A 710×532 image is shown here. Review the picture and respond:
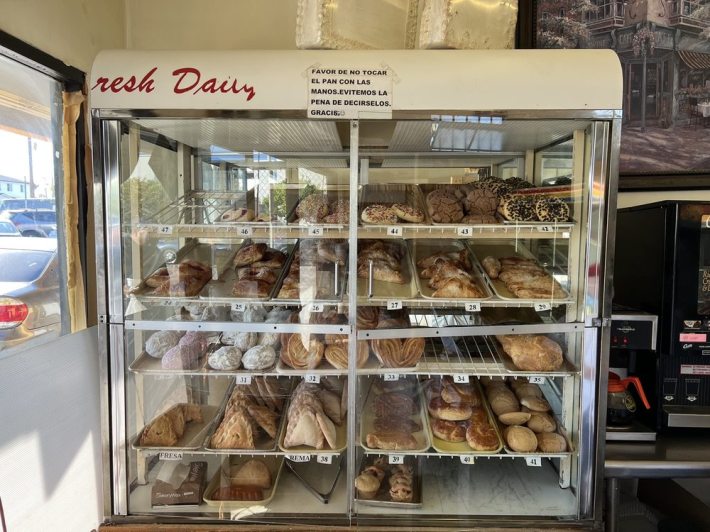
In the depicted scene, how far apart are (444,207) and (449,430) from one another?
89cm

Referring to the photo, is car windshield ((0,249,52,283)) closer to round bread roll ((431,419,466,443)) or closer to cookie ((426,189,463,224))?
cookie ((426,189,463,224))

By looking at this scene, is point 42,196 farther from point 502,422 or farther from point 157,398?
point 502,422

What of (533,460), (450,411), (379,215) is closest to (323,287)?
(379,215)

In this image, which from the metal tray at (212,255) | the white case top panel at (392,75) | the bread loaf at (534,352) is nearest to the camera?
the white case top panel at (392,75)

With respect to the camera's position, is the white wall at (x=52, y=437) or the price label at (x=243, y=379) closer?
the white wall at (x=52, y=437)

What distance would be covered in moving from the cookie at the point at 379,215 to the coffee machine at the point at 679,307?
100cm

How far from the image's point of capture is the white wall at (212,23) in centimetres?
236

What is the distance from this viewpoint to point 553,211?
1715 mm

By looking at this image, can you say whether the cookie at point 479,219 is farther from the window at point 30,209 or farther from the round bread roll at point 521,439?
the window at point 30,209

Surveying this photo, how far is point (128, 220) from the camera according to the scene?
1.73 metres

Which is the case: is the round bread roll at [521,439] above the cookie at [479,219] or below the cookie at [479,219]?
below

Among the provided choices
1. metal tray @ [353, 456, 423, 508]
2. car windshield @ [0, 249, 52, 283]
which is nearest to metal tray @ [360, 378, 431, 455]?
metal tray @ [353, 456, 423, 508]

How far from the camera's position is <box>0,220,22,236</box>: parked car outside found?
5.37 ft

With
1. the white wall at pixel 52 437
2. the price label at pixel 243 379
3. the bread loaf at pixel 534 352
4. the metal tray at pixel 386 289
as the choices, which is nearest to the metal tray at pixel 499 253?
the bread loaf at pixel 534 352
